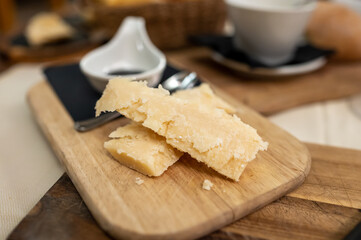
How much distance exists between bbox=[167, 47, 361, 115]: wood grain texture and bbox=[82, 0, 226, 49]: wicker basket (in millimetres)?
205

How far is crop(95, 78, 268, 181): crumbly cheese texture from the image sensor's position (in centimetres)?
61

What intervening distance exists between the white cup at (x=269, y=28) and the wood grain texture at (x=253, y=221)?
0.62 metres

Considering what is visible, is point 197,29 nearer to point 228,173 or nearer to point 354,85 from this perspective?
point 354,85

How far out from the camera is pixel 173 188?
60 centimetres

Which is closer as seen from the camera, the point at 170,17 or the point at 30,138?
the point at 30,138

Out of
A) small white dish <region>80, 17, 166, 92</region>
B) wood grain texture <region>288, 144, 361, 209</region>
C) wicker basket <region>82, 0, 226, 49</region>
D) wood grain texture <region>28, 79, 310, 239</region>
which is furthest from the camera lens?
wicker basket <region>82, 0, 226, 49</region>

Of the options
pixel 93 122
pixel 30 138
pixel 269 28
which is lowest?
pixel 30 138

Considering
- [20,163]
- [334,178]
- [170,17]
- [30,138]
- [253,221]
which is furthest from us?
[170,17]

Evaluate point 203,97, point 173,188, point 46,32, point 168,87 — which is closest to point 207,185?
point 173,188

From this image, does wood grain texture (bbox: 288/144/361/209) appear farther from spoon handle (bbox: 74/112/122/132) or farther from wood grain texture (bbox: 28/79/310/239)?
spoon handle (bbox: 74/112/122/132)

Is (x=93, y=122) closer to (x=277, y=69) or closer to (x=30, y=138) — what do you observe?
(x=30, y=138)

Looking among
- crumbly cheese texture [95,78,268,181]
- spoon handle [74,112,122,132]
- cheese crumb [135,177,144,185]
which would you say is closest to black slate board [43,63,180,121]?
spoon handle [74,112,122,132]

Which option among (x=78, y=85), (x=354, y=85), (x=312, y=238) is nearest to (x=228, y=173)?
(x=312, y=238)

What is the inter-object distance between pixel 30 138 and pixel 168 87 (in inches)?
15.7
